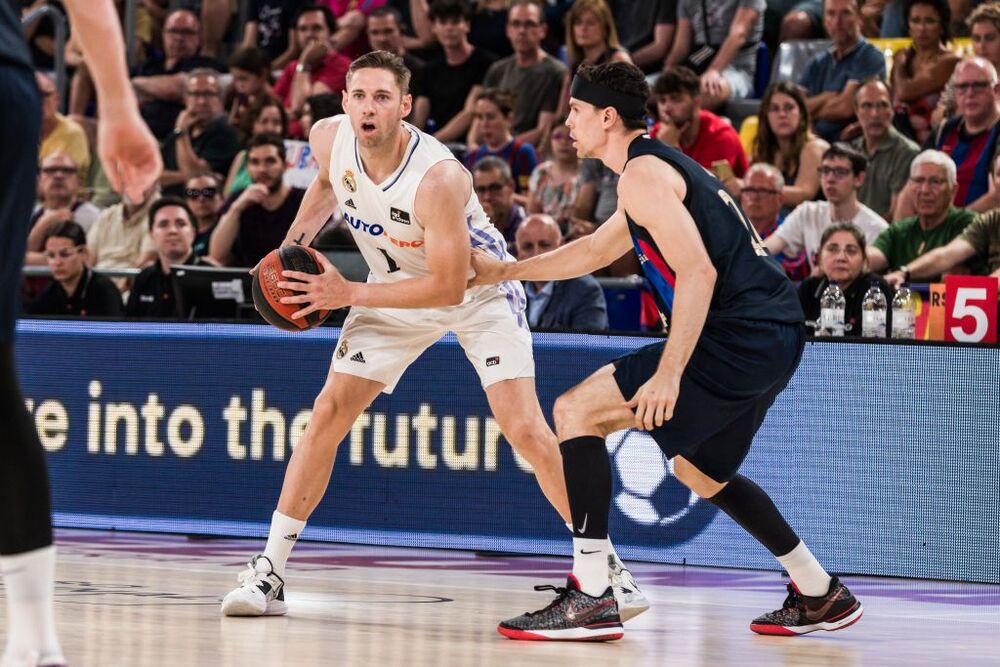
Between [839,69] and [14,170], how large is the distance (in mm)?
8821

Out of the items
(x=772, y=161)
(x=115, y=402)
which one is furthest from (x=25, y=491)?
(x=772, y=161)

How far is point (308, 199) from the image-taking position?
623 centimetres

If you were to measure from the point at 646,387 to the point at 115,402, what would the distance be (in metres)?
4.27

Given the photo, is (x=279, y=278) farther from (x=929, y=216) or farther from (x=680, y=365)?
(x=929, y=216)

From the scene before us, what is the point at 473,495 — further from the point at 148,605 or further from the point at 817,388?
the point at 148,605

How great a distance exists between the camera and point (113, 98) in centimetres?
326

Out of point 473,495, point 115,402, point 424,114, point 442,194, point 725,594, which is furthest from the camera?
point 424,114

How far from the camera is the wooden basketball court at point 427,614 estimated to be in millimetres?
4988

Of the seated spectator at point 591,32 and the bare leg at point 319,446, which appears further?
the seated spectator at point 591,32

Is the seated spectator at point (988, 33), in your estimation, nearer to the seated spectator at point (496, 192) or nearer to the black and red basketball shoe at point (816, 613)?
the seated spectator at point (496, 192)

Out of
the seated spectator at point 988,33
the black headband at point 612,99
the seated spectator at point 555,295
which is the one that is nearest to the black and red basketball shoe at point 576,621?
the black headband at point 612,99

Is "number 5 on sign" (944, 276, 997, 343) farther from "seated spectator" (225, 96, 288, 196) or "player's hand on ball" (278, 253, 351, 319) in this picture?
"seated spectator" (225, 96, 288, 196)

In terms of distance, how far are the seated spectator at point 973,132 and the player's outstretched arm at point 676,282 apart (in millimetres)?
4820

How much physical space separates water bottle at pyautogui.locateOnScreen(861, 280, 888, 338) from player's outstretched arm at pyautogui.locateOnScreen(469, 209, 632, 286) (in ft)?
8.27
